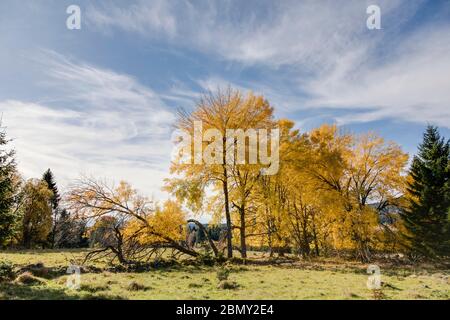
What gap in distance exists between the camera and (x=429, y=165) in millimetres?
26141

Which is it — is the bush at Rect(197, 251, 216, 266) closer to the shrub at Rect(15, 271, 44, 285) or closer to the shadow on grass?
the shrub at Rect(15, 271, 44, 285)

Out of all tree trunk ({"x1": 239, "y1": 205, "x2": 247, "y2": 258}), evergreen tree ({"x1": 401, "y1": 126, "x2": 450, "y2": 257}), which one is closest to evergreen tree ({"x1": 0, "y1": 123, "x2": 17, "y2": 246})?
tree trunk ({"x1": 239, "y1": 205, "x2": 247, "y2": 258})

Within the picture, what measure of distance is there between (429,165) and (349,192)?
886 cm

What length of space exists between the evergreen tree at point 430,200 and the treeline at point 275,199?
76 millimetres

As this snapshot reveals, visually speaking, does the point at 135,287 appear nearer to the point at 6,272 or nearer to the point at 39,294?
the point at 39,294

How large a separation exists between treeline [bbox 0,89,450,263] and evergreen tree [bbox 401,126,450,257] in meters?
0.08

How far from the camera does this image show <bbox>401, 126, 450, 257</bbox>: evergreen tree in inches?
941

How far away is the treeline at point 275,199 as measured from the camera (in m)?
17.8

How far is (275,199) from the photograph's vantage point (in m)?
21.2

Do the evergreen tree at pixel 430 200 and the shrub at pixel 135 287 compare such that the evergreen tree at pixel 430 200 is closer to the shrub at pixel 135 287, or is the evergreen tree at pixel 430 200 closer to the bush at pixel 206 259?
the bush at pixel 206 259

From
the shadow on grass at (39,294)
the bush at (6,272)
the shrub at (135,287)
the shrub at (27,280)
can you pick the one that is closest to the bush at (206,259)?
the shrub at (135,287)

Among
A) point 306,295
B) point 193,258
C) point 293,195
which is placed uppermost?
point 293,195
